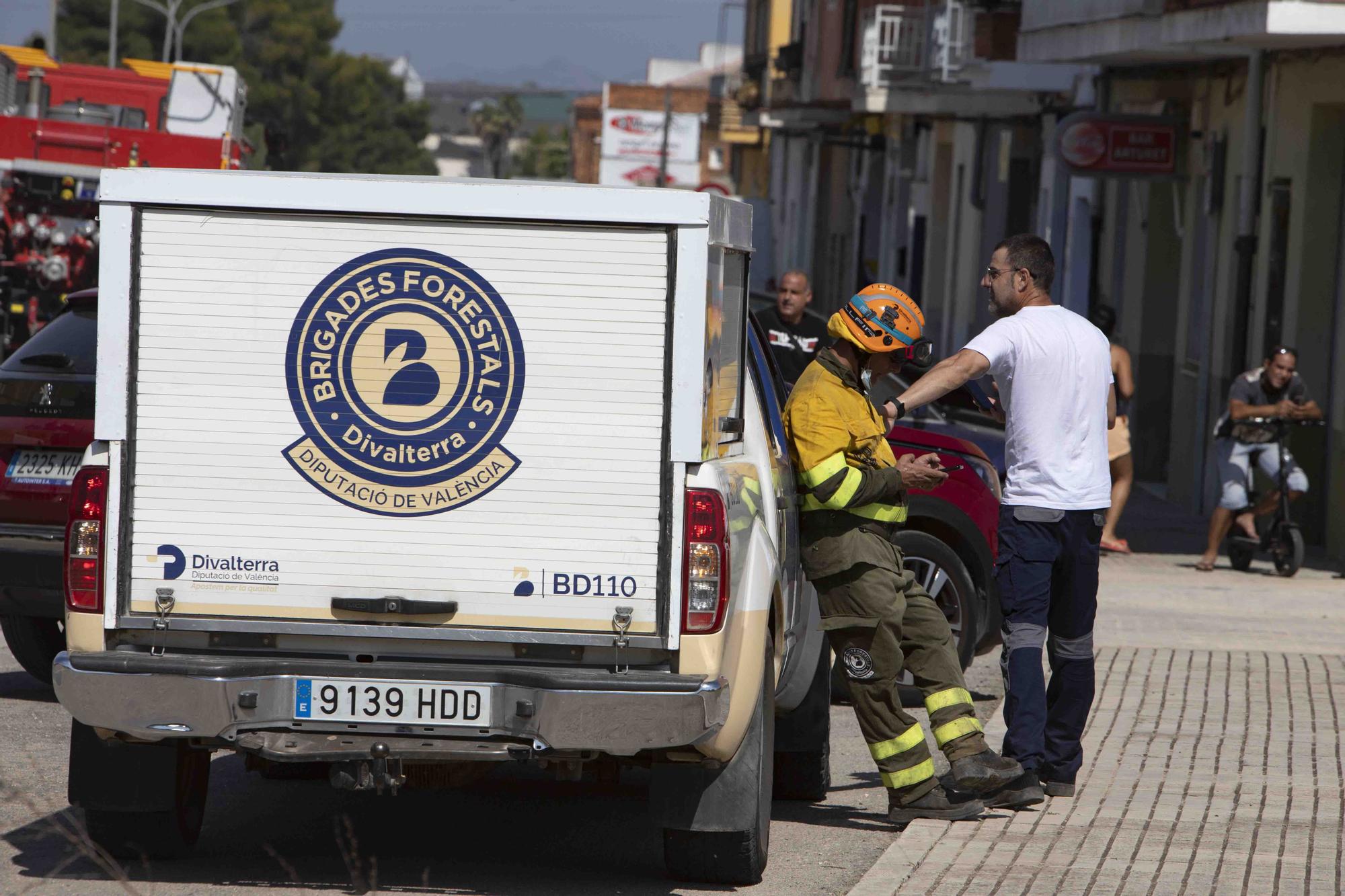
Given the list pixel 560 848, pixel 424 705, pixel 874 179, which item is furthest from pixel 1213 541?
pixel 874 179

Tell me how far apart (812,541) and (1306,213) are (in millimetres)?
11133

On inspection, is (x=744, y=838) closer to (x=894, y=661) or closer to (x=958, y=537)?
A: (x=894, y=661)

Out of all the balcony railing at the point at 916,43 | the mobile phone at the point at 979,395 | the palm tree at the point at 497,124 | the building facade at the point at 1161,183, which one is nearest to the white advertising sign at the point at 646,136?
the building facade at the point at 1161,183

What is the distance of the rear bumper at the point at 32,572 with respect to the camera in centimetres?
807

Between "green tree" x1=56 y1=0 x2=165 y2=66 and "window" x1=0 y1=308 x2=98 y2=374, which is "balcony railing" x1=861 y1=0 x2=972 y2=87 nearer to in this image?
"window" x1=0 y1=308 x2=98 y2=374

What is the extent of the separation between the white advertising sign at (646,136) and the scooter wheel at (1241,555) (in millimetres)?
61958

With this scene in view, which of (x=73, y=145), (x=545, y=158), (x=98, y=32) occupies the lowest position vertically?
(x=73, y=145)

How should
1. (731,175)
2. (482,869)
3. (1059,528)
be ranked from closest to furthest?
(482,869) → (1059,528) → (731,175)

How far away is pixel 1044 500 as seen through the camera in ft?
23.5

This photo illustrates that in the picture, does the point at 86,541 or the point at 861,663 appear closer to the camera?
the point at 86,541

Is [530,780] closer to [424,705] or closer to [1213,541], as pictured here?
[424,705]

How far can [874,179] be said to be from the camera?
1700 inches

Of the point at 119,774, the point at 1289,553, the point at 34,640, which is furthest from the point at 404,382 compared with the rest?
the point at 1289,553

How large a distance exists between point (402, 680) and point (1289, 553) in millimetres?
10532
